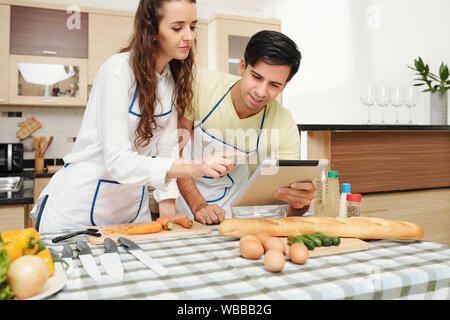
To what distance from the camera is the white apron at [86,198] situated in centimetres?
132

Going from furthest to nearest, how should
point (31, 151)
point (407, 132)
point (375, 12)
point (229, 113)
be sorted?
point (31, 151), point (375, 12), point (407, 132), point (229, 113)

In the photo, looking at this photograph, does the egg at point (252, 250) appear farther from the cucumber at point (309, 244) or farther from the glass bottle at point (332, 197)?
the glass bottle at point (332, 197)

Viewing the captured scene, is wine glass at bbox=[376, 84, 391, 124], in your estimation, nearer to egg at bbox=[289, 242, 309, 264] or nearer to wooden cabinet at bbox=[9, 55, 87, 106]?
egg at bbox=[289, 242, 309, 264]

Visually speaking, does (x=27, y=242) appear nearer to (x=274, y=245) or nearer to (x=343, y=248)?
(x=274, y=245)

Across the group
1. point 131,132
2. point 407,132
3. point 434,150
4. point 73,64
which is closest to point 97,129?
point 131,132

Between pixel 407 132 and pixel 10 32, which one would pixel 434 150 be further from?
pixel 10 32

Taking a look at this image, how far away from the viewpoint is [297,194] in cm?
129

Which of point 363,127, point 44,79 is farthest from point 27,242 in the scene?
point 44,79

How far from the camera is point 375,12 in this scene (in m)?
3.32

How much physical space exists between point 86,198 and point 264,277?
0.77m

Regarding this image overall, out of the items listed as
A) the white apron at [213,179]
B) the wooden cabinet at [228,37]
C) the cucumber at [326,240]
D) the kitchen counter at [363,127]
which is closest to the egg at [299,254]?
the cucumber at [326,240]

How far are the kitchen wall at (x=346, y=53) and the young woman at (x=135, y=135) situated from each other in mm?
2418

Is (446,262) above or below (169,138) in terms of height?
below

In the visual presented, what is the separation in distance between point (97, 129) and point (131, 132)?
0.35ft
